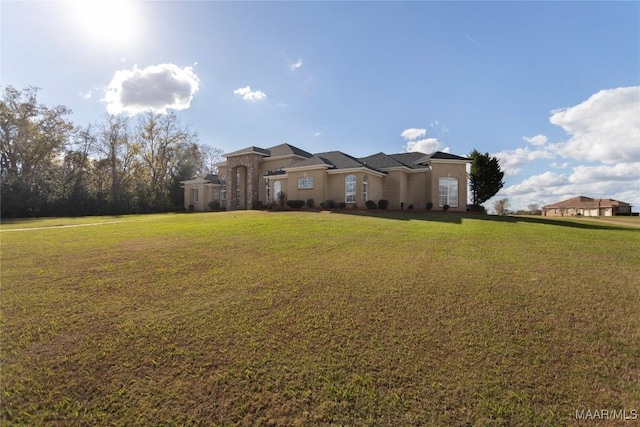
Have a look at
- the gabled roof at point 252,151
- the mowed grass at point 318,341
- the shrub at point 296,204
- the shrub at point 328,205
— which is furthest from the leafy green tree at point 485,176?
the mowed grass at point 318,341

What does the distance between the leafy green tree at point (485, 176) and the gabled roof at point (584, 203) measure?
40.2 m

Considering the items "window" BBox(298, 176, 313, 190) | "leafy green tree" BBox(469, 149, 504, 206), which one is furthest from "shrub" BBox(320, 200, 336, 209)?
"leafy green tree" BBox(469, 149, 504, 206)

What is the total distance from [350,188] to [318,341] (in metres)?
21.0

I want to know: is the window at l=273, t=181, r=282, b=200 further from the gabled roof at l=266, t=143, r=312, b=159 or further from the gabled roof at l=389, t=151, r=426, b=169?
the gabled roof at l=389, t=151, r=426, b=169

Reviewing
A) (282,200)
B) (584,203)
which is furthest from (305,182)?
(584,203)

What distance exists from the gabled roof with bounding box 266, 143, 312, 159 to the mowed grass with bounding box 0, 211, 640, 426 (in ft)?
72.7

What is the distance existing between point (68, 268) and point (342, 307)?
7.29 meters

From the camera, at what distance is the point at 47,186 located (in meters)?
34.9

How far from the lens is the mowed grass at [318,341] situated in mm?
3648

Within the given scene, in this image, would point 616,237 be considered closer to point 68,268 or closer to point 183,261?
point 183,261

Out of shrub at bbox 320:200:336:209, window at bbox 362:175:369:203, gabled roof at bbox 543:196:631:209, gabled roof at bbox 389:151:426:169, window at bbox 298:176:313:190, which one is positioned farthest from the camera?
gabled roof at bbox 543:196:631:209

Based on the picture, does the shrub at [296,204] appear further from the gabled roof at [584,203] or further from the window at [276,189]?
the gabled roof at [584,203]

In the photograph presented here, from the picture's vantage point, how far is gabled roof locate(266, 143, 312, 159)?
29.8 meters

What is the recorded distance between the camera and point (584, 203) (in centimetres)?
6031
